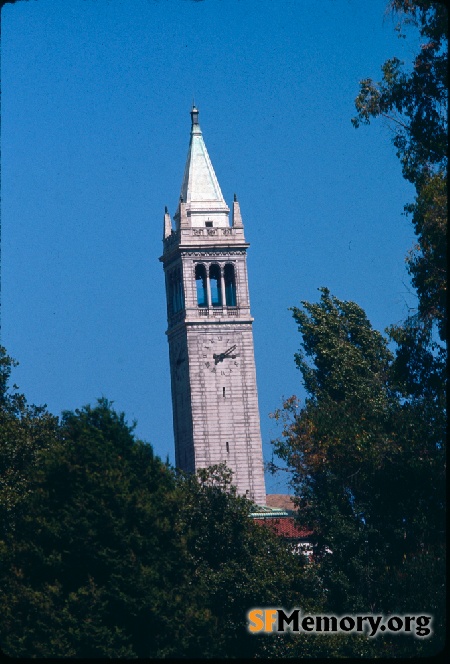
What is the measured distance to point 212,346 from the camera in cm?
13112

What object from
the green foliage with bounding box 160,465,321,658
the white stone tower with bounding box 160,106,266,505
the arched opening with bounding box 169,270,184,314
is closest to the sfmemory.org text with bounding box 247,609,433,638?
the green foliage with bounding box 160,465,321,658

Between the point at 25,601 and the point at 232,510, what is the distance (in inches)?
436

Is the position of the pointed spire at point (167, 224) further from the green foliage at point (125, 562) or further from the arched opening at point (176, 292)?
the green foliage at point (125, 562)

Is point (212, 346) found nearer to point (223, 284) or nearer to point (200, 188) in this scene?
point (223, 284)

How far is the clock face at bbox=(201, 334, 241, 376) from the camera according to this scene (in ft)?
430

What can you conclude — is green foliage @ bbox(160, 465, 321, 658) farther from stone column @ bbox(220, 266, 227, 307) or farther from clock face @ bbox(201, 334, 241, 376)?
stone column @ bbox(220, 266, 227, 307)

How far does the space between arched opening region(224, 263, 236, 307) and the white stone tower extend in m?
0.07

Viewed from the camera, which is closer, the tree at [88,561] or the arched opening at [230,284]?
the tree at [88,561]

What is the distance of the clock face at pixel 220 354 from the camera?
131 metres

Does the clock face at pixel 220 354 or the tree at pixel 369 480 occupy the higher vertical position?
the clock face at pixel 220 354

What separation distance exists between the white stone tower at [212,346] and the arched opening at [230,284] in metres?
0.07

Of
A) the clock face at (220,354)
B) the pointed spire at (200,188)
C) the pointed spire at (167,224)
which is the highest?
the pointed spire at (200,188)

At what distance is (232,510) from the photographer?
2891 inches

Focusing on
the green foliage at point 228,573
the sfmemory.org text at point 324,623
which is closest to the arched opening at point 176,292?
the green foliage at point 228,573
